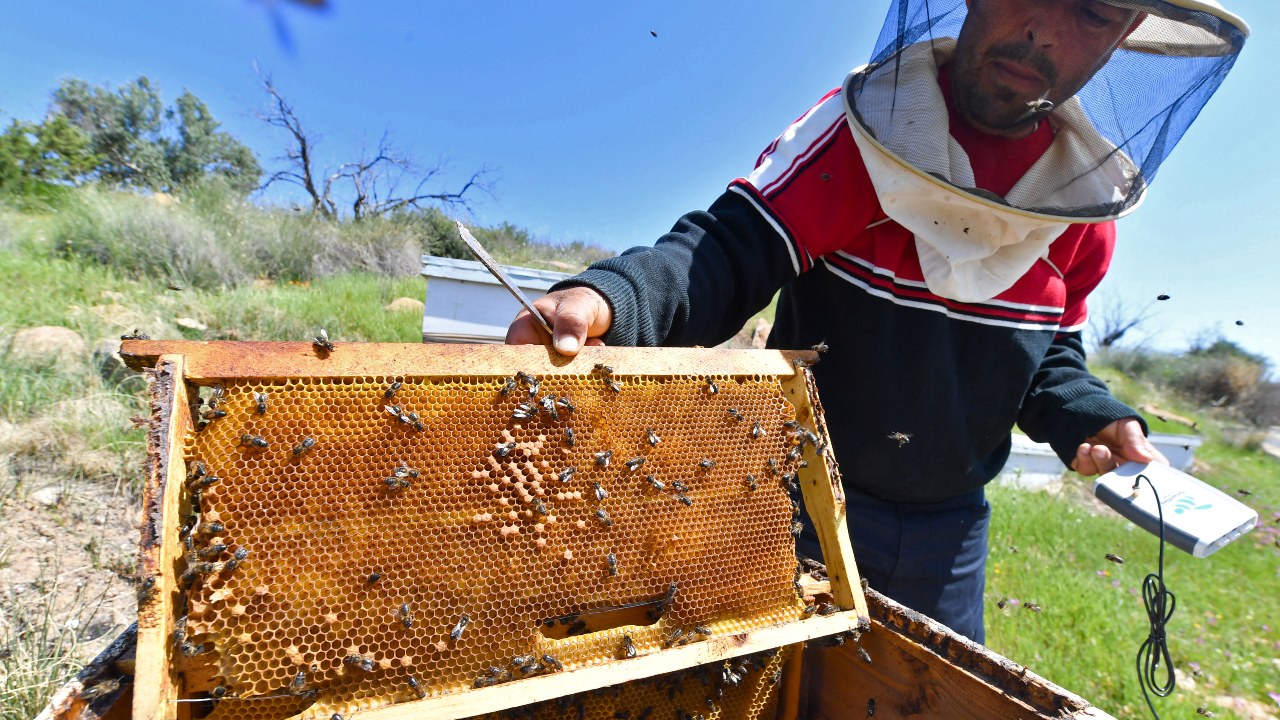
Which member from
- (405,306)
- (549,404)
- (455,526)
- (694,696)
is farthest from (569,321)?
(405,306)

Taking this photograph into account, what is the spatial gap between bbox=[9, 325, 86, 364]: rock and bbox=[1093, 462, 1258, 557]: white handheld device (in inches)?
326

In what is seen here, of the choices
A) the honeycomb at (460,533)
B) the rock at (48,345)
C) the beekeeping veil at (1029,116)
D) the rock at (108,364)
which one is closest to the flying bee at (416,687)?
the honeycomb at (460,533)

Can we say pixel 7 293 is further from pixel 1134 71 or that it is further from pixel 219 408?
pixel 1134 71

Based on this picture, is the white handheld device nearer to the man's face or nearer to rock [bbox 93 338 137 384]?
the man's face

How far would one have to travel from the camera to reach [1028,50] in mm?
2193

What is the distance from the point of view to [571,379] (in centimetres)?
175

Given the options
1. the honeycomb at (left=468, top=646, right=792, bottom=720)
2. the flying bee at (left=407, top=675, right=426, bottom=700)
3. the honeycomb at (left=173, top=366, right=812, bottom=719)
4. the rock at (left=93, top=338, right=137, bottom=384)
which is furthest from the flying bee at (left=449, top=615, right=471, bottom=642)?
the rock at (left=93, top=338, right=137, bottom=384)

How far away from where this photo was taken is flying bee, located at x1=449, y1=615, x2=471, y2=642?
1.52 meters

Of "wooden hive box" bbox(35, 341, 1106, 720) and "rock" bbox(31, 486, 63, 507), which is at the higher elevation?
"wooden hive box" bbox(35, 341, 1106, 720)

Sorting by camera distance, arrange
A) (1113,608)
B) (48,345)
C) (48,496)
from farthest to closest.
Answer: (1113,608) < (48,345) < (48,496)

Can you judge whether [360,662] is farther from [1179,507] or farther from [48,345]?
[48,345]

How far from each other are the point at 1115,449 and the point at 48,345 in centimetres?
892

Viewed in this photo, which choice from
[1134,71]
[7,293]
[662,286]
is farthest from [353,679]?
[7,293]

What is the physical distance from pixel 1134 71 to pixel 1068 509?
9735 mm
